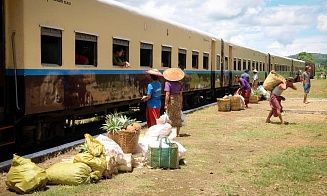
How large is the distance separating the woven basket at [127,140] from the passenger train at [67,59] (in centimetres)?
158

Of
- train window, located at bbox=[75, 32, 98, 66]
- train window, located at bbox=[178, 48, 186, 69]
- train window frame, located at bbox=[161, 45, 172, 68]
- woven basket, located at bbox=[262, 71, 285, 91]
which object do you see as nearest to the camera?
train window, located at bbox=[75, 32, 98, 66]

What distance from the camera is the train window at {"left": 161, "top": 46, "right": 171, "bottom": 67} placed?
13719 mm

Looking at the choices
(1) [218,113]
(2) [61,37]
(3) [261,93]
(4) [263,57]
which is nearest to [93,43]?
(2) [61,37]

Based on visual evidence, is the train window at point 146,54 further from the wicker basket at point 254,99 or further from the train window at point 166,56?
the wicker basket at point 254,99

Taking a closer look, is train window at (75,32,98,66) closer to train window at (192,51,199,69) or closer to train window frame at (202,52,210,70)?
A: train window at (192,51,199,69)

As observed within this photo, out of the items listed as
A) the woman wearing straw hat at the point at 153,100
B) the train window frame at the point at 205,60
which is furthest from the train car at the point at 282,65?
the woman wearing straw hat at the point at 153,100

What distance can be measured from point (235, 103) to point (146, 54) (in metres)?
5.80

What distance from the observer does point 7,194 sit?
17.3ft

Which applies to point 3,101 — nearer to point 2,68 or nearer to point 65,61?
point 2,68

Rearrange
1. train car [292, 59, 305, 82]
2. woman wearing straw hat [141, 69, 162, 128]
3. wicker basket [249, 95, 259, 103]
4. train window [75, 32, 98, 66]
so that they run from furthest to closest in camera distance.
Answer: train car [292, 59, 305, 82], wicker basket [249, 95, 259, 103], woman wearing straw hat [141, 69, 162, 128], train window [75, 32, 98, 66]

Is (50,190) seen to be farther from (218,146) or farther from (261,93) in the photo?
(261,93)

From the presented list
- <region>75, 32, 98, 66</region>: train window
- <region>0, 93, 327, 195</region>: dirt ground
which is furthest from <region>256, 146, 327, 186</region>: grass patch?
<region>75, 32, 98, 66</region>: train window

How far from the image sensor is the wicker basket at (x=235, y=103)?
16875mm

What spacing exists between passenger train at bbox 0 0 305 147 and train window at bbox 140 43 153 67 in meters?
0.03
